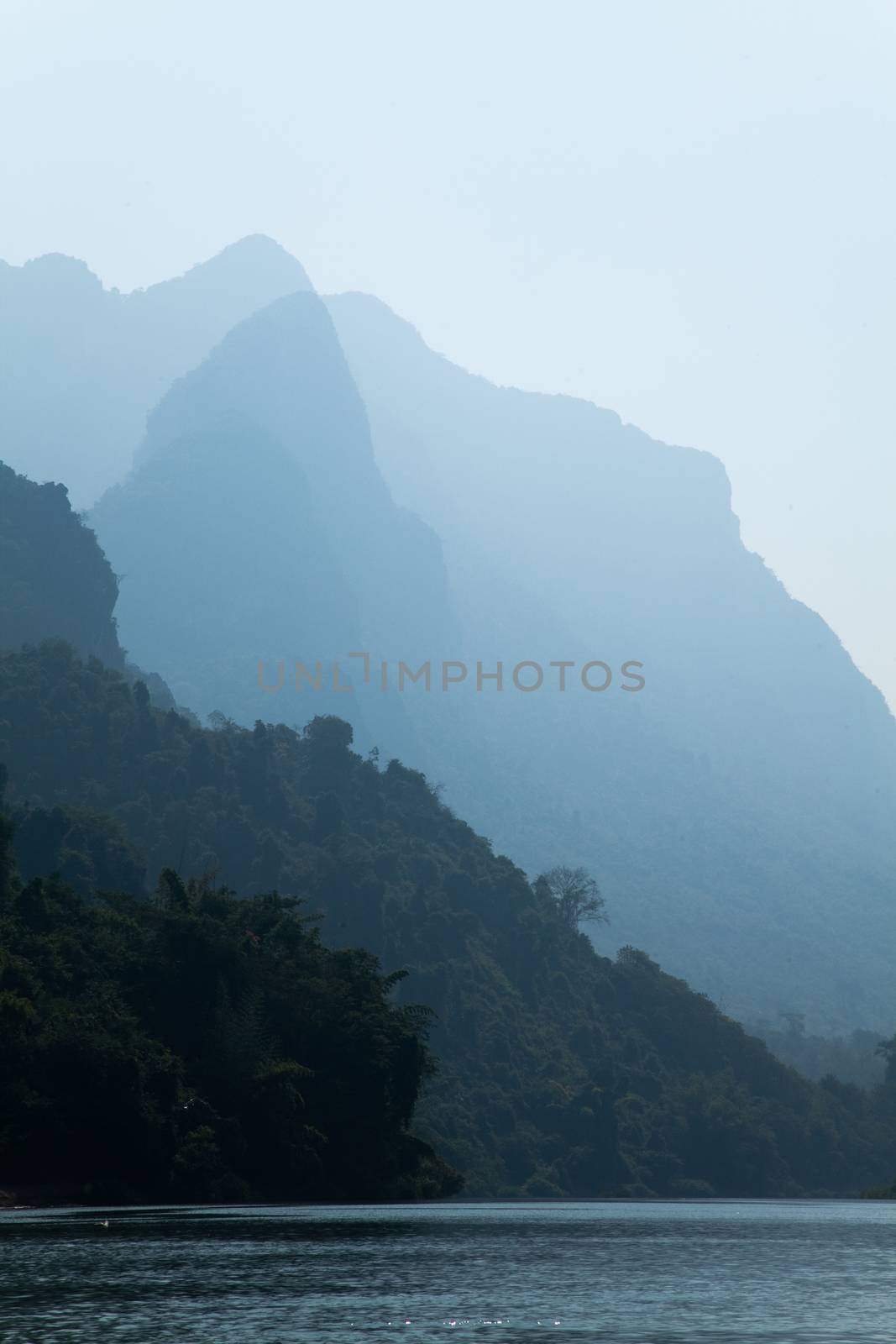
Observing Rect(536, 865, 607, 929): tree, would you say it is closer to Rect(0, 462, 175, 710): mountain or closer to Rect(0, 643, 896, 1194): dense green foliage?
Rect(0, 643, 896, 1194): dense green foliage

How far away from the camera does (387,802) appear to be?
387ft

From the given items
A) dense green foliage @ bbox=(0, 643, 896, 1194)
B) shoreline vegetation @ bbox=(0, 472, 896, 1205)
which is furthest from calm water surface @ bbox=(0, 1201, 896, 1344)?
dense green foliage @ bbox=(0, 643, 896, 1194)

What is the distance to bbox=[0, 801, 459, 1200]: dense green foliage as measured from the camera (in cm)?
4734

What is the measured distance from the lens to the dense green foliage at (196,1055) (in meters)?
47.3

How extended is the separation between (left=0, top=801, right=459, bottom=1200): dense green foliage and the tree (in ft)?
181

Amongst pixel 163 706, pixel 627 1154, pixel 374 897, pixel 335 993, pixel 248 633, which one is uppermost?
pixel 248 633

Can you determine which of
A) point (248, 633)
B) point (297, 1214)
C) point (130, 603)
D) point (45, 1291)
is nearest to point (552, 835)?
point (248, 633)

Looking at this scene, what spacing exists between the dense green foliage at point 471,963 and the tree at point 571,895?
16.6 feet

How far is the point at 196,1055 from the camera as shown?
187ft

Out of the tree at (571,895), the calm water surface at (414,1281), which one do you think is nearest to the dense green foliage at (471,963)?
the tree at (571,895)

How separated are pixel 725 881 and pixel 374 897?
311 ft

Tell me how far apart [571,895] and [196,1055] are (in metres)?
71.5

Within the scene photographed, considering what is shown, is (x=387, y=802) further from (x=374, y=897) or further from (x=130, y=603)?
(x=130, y=603)

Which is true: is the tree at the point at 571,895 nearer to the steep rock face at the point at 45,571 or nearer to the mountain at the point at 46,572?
the mountain at the point at 46,572
